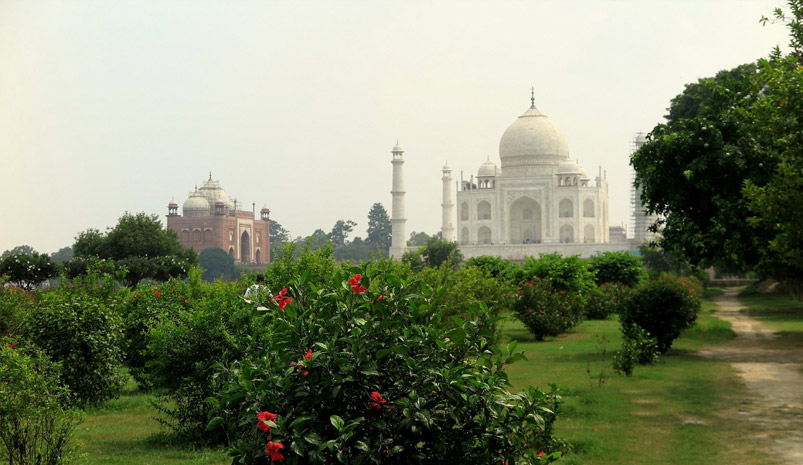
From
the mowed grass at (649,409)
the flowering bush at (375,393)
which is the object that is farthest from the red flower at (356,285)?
the mowed grass at (649,409)

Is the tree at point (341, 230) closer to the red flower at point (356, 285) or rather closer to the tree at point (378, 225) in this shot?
the tree at point (378, 225)

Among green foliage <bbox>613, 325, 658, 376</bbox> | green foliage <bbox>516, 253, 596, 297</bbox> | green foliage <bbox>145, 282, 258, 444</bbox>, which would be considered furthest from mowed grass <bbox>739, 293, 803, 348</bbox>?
green foliage <bbox>145, 282, 258, 444</bbox>

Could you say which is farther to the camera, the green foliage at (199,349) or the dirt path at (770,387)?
the dirt path at (770,387)

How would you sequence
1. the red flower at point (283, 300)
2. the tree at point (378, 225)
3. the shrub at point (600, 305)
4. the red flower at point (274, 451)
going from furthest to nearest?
the tree at point (378, 225)
the shrub at point (600, 305)
the red flower at point (283, 300)
the red flower at point (274, 451)

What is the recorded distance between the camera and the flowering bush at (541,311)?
16.3m

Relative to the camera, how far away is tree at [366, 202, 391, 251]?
8450 cm

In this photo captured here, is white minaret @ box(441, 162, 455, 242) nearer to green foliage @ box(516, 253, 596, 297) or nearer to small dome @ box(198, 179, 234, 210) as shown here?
small dome @ box(198, 179, 234, 210)

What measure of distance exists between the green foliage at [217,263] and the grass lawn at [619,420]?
2077 inches

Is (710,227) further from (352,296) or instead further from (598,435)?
(352,296)

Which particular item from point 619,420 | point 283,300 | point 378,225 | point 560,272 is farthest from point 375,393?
point 378,225

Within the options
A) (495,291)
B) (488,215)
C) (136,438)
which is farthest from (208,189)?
(136,438)

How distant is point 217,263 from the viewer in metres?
64.0

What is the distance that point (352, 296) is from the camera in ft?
12.5

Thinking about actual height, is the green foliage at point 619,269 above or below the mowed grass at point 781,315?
above
